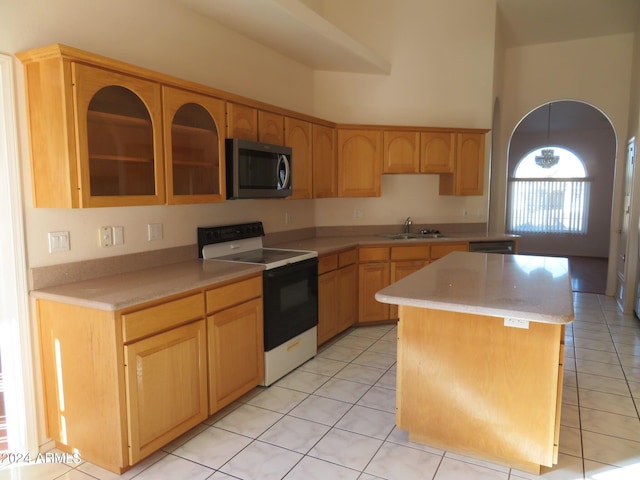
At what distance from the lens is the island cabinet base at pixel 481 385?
6.93ft

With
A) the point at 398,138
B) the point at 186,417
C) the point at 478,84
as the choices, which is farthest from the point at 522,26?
the point at 186,417

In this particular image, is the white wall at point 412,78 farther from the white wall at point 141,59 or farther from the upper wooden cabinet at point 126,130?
the upper wooden cabinet at point 126,130

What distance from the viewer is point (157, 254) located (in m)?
2.95

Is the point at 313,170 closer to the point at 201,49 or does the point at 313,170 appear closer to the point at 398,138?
the point at 398,138

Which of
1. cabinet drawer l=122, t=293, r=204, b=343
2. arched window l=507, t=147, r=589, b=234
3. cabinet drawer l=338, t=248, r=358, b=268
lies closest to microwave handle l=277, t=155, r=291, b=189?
cabinet drawer l=338, t=248, r=358, b=268

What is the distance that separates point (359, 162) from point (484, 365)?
2.84 m

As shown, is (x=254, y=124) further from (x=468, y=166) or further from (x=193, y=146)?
(x=468, y=166)

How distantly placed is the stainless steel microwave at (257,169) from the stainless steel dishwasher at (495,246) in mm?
2239

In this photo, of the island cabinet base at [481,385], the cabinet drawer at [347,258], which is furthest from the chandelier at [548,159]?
the island cabinet base at [481,385]

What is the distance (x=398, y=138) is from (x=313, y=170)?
112cm

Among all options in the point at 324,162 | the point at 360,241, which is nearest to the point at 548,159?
the point at 360,241

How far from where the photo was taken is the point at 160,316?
2240 millimetres

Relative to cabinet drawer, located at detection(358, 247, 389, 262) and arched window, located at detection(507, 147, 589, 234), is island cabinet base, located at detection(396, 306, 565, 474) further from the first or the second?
arched window, located at detection(507, 147, 589, 234)

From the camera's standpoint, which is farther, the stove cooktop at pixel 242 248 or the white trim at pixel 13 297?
the stove cooktop at pixel 242 248
